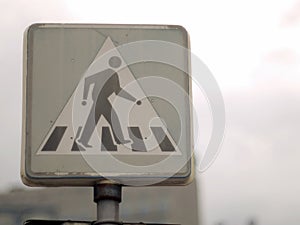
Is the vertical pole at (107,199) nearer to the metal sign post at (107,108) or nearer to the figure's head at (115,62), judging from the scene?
the metal sign post at (107,108)

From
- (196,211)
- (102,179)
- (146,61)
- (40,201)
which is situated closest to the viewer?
(102,179)

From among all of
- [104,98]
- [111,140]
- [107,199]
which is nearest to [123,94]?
[104,98]

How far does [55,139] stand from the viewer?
9.09 feet

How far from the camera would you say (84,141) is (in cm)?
275

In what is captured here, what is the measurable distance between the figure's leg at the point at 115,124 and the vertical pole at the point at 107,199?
0.48 ft

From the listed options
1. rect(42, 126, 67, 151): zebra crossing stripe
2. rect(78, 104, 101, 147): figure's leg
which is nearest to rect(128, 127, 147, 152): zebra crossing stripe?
rect(78, 104, 101, 147): figure's leg

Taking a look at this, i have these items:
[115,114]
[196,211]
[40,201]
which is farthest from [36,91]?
[196,211]

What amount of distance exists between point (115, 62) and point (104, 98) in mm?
153

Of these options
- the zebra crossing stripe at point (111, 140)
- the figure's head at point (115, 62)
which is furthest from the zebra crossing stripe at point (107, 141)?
the figure's head at point (115, 62)

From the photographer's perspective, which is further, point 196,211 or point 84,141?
point 196,211

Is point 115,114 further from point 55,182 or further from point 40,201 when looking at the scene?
point 40,201

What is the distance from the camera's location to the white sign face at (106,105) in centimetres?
273

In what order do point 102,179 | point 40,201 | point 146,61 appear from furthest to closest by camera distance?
point 40,201 → point 146,61 → point 102,179

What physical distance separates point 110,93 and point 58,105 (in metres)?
0.18
